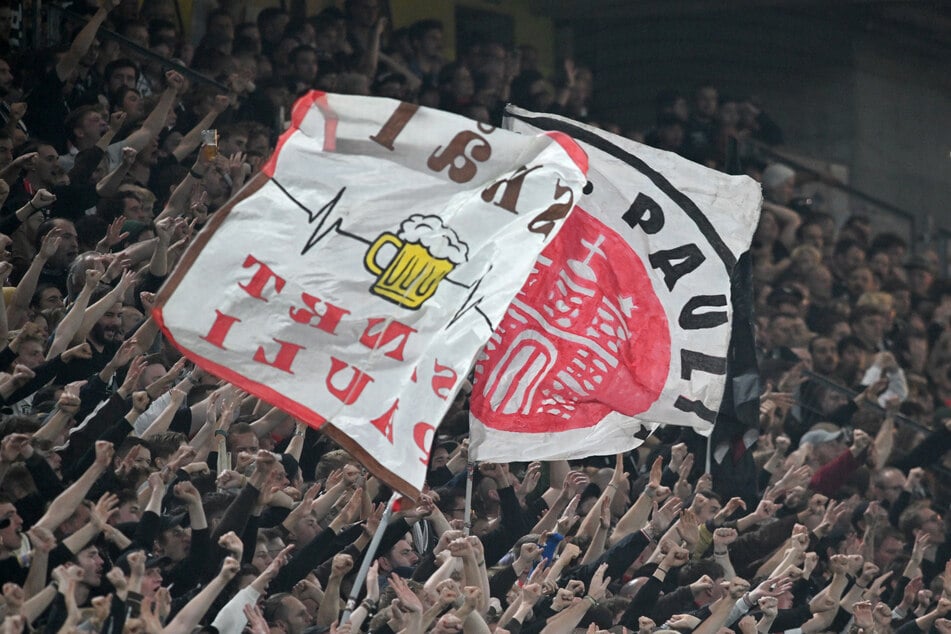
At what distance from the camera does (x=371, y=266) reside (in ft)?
26.7

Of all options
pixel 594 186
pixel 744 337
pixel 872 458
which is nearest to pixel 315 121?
pixel 594 186

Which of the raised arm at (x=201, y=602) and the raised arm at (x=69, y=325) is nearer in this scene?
the raised arm at (x=201, y=602)

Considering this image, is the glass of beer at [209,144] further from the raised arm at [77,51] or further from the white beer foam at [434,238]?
the white beer foam at [434,238]

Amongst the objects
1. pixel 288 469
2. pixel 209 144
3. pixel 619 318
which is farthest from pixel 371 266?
pixel 209 144

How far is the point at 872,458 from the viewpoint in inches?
570

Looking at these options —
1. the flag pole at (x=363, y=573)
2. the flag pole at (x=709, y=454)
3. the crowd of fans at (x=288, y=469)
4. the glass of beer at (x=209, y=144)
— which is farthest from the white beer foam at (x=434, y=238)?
the flag pole at (x=709, y=454)

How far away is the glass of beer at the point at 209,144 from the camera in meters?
11.7

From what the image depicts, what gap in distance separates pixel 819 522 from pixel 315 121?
5572 millimetres

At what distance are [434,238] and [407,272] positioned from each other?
0.78ft

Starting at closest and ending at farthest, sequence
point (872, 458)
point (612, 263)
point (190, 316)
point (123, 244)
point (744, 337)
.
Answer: point (190, 316) < point (612, 263) < point (123, 244) < point (744, 337) < point (872, 458)

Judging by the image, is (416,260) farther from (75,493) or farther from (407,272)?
(75,493)

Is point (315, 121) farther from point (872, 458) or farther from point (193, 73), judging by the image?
point (872, 458)

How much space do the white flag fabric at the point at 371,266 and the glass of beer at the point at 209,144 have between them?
3581 millimetres

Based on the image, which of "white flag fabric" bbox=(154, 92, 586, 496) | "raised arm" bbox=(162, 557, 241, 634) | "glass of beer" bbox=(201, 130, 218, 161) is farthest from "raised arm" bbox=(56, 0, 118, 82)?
"raised arm" bbox=(162, 557, 241, 634)
